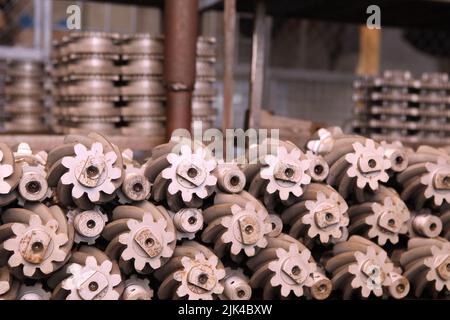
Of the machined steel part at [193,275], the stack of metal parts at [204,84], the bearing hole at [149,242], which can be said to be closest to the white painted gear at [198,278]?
the machined steel part at [193,275]

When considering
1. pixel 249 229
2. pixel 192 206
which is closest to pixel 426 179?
pixel 249 229

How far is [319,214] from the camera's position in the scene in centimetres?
170

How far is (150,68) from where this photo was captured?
2619 mm

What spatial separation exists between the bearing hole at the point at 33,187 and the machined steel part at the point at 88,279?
197 millimetres

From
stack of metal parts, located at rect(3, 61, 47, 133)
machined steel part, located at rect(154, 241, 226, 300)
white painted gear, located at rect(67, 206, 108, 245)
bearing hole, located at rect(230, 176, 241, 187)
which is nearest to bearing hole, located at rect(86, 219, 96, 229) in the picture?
white painted gear, located at rect(67, 206, 108, 245)

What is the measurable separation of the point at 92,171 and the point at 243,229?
1.40 feet

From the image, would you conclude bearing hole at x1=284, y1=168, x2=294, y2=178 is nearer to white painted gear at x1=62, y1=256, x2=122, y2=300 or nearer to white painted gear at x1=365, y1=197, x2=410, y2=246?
white painted gear at x1=365, y1=197, x2=410, y2=246

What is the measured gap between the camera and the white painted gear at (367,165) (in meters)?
1.76

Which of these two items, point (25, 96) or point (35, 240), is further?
point (25, 96)

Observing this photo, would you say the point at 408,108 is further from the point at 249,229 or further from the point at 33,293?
the point at 33,293

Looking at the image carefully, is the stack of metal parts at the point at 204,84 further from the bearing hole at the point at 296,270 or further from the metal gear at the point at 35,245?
the metal gear at the point at 35,245

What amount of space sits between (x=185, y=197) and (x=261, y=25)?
5.81 feet

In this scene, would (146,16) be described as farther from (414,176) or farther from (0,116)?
(414,176)

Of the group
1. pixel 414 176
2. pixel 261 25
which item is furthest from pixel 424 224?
pixel 261 25
